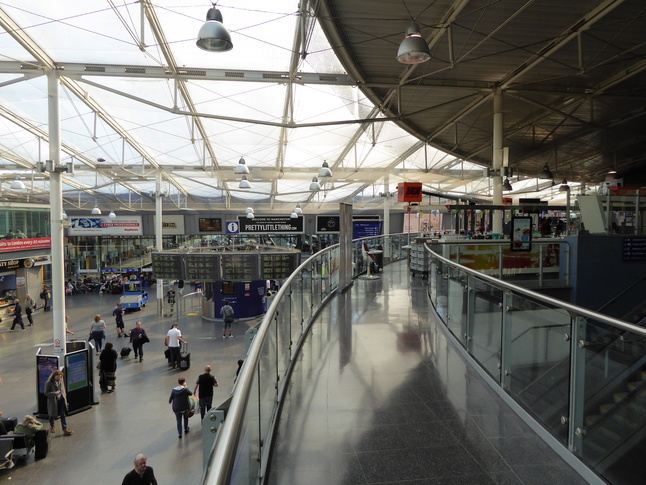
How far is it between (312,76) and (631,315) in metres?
11.1

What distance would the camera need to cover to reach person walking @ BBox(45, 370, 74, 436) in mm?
9602

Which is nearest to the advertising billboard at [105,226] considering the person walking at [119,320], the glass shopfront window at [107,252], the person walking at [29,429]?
the glass shopfront window at [107,252]

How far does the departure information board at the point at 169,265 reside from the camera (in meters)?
20.5

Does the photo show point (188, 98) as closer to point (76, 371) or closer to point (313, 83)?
point (313, 83)

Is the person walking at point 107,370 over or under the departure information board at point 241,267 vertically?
under

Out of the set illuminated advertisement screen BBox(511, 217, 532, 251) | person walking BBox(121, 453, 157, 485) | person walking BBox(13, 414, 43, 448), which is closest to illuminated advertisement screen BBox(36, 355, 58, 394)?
person walking BBox(13, 414, 43, 448)

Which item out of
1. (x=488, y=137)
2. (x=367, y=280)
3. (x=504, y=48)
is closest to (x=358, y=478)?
(x=367, y=280)

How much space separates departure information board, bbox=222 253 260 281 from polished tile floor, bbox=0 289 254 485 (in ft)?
8.58

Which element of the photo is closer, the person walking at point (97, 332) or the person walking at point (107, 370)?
the person walking at point (107, 370)

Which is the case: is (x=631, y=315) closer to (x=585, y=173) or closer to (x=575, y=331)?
(x=575, y=331)

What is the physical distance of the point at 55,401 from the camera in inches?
380

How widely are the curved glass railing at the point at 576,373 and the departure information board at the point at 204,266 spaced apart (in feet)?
55.9

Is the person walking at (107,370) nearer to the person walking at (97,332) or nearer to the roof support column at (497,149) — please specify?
the person walking at (97,332)

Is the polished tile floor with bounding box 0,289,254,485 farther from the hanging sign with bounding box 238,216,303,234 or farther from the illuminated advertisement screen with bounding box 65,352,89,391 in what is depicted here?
the hanging sign with bounding box 238,216,303,234
